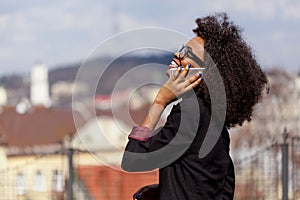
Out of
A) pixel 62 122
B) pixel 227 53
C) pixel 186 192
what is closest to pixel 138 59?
pixel 227 53

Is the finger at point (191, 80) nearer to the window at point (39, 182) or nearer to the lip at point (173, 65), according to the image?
the lip at point (173, 65)

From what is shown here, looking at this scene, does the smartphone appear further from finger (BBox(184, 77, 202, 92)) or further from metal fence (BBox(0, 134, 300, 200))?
metal fence (BBox(0, 134, 300, 200))

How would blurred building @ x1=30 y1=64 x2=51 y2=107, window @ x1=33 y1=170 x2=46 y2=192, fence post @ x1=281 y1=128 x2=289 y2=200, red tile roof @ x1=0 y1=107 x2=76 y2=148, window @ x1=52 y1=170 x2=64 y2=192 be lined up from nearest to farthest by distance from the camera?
fence post @ x1=281 y1=128 x2=289 y2=200
window @ x1=52 y1=170 x2=64 y2=192
window @ x1=33 y1=170 x2=46 y2=192
red tile roof @ x1=0 y1=107 x2=76 y2=148
blurred building @ x1=30 y1=64 x2=51 y2=107

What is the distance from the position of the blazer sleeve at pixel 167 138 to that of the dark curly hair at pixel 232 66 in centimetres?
9

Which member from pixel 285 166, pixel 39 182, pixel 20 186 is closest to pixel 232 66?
pixel 285 166

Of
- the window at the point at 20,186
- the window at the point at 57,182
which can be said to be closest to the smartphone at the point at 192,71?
the window at the point at 57,182

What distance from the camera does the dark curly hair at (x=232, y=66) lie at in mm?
2586

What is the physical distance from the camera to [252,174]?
8383 millimetres

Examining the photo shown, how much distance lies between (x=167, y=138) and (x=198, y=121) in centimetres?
12

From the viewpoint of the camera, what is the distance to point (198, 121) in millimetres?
2498

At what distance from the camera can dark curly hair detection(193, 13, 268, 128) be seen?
2586 millimetres

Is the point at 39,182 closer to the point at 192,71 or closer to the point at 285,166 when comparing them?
the point at 285,166

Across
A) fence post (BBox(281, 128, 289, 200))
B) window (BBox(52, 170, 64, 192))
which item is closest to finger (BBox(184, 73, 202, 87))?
fence post (BBox(281, 128, 289, 200))

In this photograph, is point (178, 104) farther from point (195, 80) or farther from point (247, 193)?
point (247, 193)
